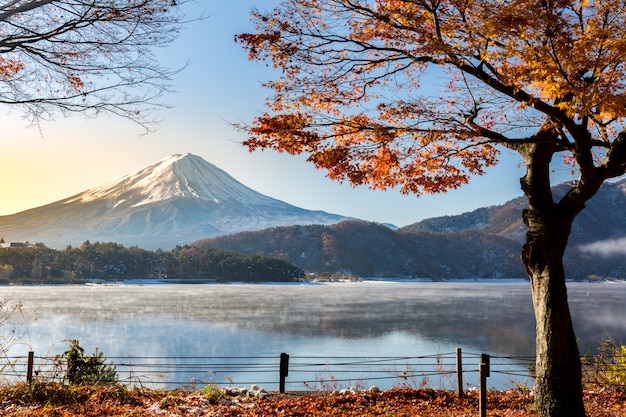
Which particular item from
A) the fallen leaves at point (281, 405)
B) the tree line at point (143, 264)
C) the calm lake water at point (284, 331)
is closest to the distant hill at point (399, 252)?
the tree line at point (143, 264)

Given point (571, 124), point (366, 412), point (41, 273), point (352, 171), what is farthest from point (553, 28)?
point (41, 273)

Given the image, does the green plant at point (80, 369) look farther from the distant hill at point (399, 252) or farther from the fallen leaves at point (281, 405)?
the distant hill at point (399, 252)

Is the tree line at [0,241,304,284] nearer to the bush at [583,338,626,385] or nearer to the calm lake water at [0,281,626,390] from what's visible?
the calm lake water at [0,281,626,390]

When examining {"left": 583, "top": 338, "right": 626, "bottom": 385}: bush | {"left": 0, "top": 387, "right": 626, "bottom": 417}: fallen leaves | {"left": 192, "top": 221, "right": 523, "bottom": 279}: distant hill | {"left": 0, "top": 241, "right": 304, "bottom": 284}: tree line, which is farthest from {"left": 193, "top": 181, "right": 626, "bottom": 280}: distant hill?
{"left": 0, "top": 387, "right": 626, "bottom": 417}: fallen leaves

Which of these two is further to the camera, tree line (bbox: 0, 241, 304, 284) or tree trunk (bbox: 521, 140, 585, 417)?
tree line (bbox: 0, 241, 304, 284)

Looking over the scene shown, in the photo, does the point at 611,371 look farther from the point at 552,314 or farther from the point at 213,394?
the point at 213,394

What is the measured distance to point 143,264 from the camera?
105312 mm

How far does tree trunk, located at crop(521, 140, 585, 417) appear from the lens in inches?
267

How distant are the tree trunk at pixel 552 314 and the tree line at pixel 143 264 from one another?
93.4m

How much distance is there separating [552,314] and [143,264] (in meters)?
105

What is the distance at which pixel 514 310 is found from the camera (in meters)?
46.3

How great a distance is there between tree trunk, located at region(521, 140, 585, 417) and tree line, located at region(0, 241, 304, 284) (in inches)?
3677

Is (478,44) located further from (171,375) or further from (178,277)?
(178,277)

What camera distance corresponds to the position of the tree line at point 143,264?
3661 inches
